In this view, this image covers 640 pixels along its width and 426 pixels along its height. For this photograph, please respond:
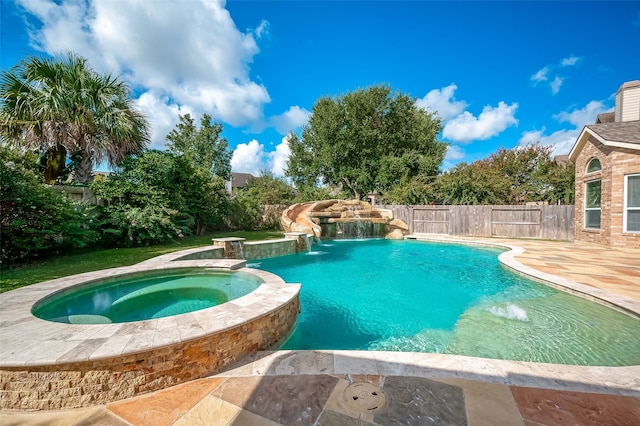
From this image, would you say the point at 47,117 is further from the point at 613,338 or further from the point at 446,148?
the point at 446,148

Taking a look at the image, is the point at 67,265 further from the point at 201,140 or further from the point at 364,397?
the point at 201,140

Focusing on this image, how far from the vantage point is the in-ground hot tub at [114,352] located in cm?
203

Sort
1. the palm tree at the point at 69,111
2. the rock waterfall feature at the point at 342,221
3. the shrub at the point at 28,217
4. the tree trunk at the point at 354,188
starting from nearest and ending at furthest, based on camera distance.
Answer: the shrub at the point at 28,217 < the palm tree at the point at 69,111 < the rock waterfall feature at the point at 342,221 < the tree trunk at the point at 354,188

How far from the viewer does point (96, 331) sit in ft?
8.18

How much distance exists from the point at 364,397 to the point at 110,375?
6.99 feet

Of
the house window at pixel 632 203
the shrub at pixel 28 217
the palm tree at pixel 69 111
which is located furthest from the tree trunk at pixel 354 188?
the shrub at pixel 28 217

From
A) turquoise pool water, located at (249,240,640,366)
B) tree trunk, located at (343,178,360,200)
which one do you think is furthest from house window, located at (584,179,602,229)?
tree trunk, located at (343,178,360,200)

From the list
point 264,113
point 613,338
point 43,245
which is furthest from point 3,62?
point 264,113

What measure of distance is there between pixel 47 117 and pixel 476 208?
61.6ft

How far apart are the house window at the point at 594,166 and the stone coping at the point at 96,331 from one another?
1332cm

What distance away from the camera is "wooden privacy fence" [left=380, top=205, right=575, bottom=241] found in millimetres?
12172

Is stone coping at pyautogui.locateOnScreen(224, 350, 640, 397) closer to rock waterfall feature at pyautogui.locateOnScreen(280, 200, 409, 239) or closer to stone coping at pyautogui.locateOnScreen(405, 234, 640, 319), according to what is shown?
stone coping at pyautogui.locateOnScreen(405, 234, 640, 319)

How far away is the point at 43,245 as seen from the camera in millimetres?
6305

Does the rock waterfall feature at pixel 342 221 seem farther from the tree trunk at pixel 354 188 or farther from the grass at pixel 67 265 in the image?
the tree trunk at pixel 354 188
